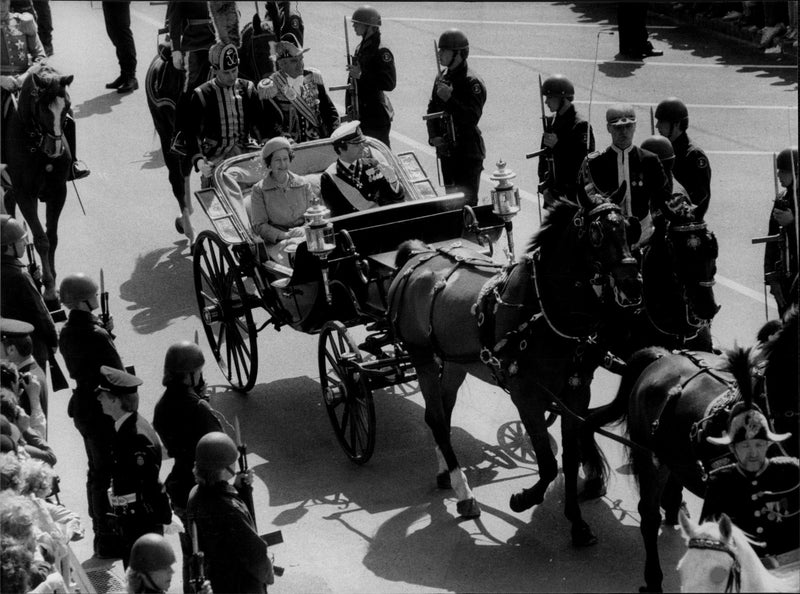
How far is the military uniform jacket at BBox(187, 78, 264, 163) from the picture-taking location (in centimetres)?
1309

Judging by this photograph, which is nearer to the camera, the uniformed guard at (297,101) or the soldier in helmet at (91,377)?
the soldier in helmet at (91,377)

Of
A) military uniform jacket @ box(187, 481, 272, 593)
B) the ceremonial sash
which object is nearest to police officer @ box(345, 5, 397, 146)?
the ceremonial sash

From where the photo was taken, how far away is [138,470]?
8227mm

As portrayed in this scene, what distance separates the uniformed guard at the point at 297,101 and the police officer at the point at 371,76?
2.91 ft

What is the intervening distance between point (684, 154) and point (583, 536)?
3.22 metres

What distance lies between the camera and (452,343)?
931 centimetres

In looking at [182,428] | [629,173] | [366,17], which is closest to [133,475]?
[182,428]

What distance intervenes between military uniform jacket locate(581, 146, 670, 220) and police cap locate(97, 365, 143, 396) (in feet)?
11.2

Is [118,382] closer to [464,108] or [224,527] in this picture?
[224,527]

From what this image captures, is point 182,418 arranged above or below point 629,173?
below

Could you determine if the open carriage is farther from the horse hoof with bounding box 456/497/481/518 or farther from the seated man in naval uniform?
the horse hoof with bounding box 456/497/481/518

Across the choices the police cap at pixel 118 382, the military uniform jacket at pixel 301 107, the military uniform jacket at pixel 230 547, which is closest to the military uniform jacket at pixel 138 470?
the police cap at pixel 118 382

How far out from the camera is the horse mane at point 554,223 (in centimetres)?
852

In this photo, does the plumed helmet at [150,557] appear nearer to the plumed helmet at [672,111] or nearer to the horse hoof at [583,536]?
the horse hoof at [583,536]
